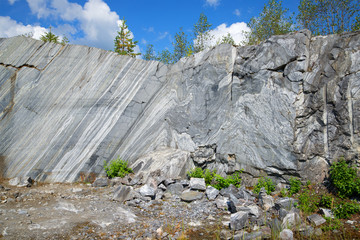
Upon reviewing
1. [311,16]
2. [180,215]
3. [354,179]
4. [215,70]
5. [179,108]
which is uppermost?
[311,16]

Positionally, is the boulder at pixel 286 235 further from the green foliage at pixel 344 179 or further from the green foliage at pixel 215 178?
the green foliage at pixel 215 178

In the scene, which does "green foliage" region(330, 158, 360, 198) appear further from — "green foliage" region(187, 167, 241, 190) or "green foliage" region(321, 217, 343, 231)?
"green foliage" region(187, 167, 241, 190)

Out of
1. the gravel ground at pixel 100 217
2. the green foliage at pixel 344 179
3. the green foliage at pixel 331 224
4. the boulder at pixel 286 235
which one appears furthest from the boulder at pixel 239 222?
the green foliage at pixel 344 179

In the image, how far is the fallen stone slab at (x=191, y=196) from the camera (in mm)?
6800

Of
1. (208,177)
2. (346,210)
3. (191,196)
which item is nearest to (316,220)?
(346,210)

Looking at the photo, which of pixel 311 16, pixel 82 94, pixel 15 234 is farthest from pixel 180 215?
pixel 311 16

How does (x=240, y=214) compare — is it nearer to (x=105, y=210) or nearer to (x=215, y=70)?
(x=105, y=210)

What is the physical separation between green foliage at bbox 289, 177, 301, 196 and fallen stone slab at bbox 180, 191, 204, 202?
2527mm

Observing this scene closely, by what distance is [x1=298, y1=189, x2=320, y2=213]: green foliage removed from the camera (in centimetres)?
575

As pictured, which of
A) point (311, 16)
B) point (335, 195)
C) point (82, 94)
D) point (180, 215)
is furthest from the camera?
point (311, 16)

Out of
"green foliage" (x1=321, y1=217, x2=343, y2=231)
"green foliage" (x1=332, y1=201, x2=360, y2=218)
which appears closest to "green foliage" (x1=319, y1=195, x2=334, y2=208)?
"green foliage" (x1=332, y1=201, x2=360, y2=218)

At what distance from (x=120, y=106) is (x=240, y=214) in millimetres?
6498

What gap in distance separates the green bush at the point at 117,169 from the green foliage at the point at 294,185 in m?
5.44

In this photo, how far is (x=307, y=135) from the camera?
7371mm
